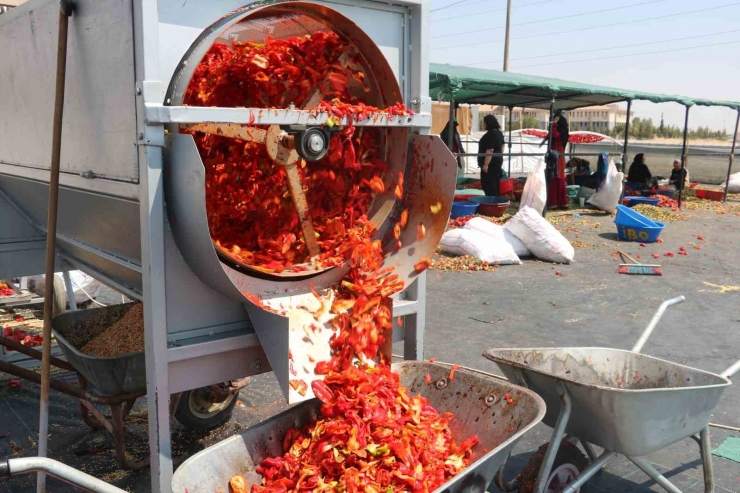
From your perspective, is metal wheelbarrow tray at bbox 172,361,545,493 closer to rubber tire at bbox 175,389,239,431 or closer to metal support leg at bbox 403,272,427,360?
metal support leg at bbox 403,272,427,360

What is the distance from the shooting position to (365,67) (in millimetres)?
2789

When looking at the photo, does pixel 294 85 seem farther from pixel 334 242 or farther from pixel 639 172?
pixel 639 172

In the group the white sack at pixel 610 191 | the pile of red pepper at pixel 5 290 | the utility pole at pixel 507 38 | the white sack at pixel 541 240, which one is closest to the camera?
the pile of red pepper at pixel 5 290

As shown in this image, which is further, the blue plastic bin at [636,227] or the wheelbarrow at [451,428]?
the blue plastic bin at [636,227]

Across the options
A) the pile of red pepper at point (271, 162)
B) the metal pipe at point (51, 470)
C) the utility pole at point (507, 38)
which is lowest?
the metal pipe at point (51, 470)

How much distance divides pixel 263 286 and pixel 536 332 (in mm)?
3982

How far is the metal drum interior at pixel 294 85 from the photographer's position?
7.16 ft

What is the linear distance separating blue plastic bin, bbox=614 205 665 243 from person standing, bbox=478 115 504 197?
3.28 metres

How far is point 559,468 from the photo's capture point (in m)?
2.98

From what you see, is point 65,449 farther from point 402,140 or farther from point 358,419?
point 402,140

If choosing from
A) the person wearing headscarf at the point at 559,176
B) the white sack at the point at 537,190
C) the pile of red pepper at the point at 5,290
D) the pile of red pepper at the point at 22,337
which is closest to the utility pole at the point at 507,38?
the person wearing headscarf at the point at 559,176

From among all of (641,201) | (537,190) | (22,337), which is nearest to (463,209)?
(537,190)

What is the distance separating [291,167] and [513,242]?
274 inches

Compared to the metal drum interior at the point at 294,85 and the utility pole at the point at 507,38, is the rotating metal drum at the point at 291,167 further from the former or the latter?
the utility pole at the point at 507,38
